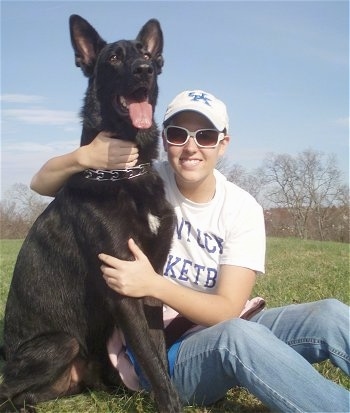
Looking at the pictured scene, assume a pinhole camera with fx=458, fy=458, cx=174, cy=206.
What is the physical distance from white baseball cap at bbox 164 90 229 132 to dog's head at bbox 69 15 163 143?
227 mm

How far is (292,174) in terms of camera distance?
144 feet

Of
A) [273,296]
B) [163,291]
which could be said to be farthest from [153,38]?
[273,296]

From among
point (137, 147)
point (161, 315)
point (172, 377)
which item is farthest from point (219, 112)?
point (172, 377)

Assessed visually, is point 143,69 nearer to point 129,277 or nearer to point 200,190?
point 200,190

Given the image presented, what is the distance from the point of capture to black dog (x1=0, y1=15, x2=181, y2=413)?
8.20 ft

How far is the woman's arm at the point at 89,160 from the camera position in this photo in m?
2.66

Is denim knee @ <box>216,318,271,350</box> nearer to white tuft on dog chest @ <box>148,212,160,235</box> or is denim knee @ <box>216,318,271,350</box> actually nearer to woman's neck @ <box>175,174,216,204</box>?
white tuft on dog chest @ <box>148,212,160,235</box>

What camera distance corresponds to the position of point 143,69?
115 inches

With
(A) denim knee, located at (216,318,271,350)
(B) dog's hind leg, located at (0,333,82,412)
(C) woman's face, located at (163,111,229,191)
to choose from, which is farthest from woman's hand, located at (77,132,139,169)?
(A) denim knee, located at (216,318,271,350)

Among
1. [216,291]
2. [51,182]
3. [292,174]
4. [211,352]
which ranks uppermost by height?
[292,174]

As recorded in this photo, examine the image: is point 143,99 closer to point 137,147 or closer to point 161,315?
point 137,147

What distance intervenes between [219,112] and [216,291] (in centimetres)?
104

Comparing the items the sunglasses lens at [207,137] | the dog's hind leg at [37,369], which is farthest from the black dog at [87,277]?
the sunglasses lens at [207,137]

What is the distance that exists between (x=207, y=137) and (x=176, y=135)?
19 centimetres
